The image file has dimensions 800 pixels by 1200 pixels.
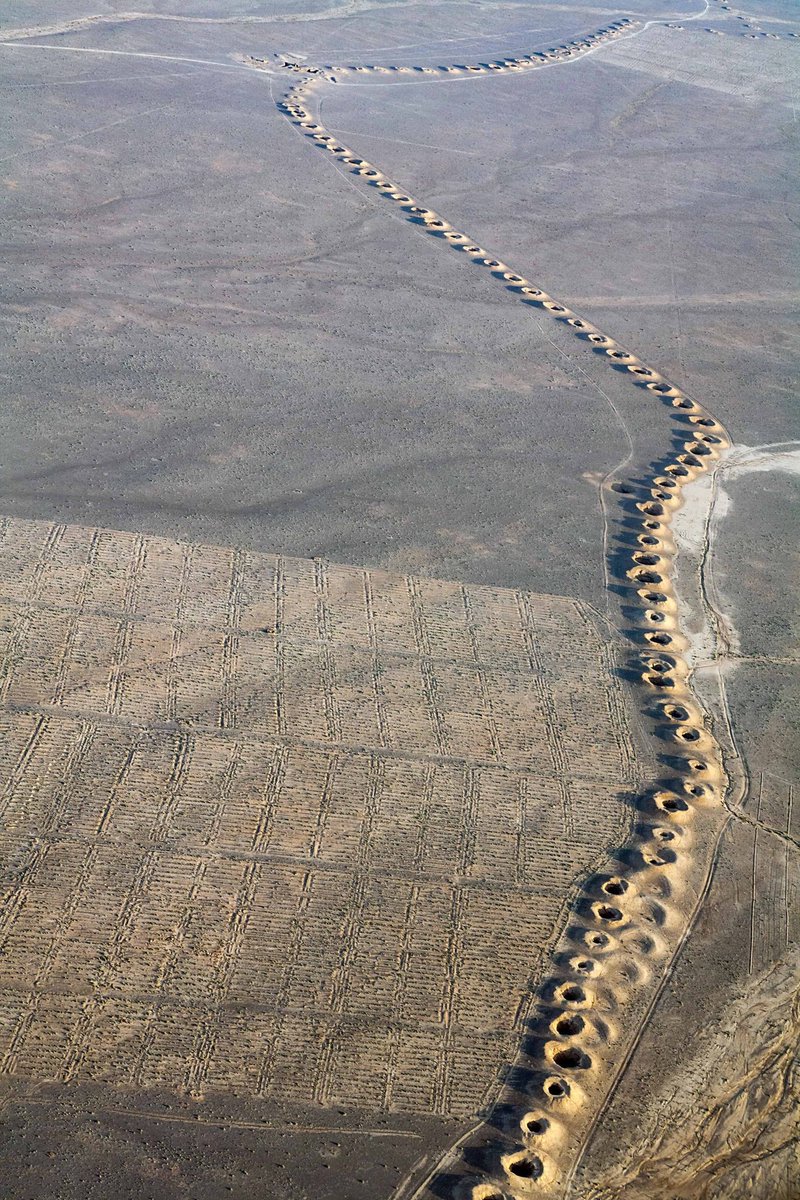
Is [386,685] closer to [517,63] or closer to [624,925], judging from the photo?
[624,925]

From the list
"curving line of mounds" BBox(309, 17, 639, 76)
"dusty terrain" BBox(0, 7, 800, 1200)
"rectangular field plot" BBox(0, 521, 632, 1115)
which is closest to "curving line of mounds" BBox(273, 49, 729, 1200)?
"dusty terrain" BBox(0, 7, 800, 1200)

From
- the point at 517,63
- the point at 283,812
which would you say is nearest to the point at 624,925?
the point at 283,812

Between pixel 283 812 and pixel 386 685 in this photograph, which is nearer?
pixel 283 812

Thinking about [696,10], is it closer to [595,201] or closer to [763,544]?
[595,201]

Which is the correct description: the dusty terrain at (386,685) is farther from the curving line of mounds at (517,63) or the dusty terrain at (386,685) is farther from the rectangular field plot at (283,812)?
the curving line of mounds at (517,63)

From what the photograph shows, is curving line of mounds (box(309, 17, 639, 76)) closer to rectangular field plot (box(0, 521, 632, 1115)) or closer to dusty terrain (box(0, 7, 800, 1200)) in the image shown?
dusty terrain (box(0, 7, 800, 1200))
